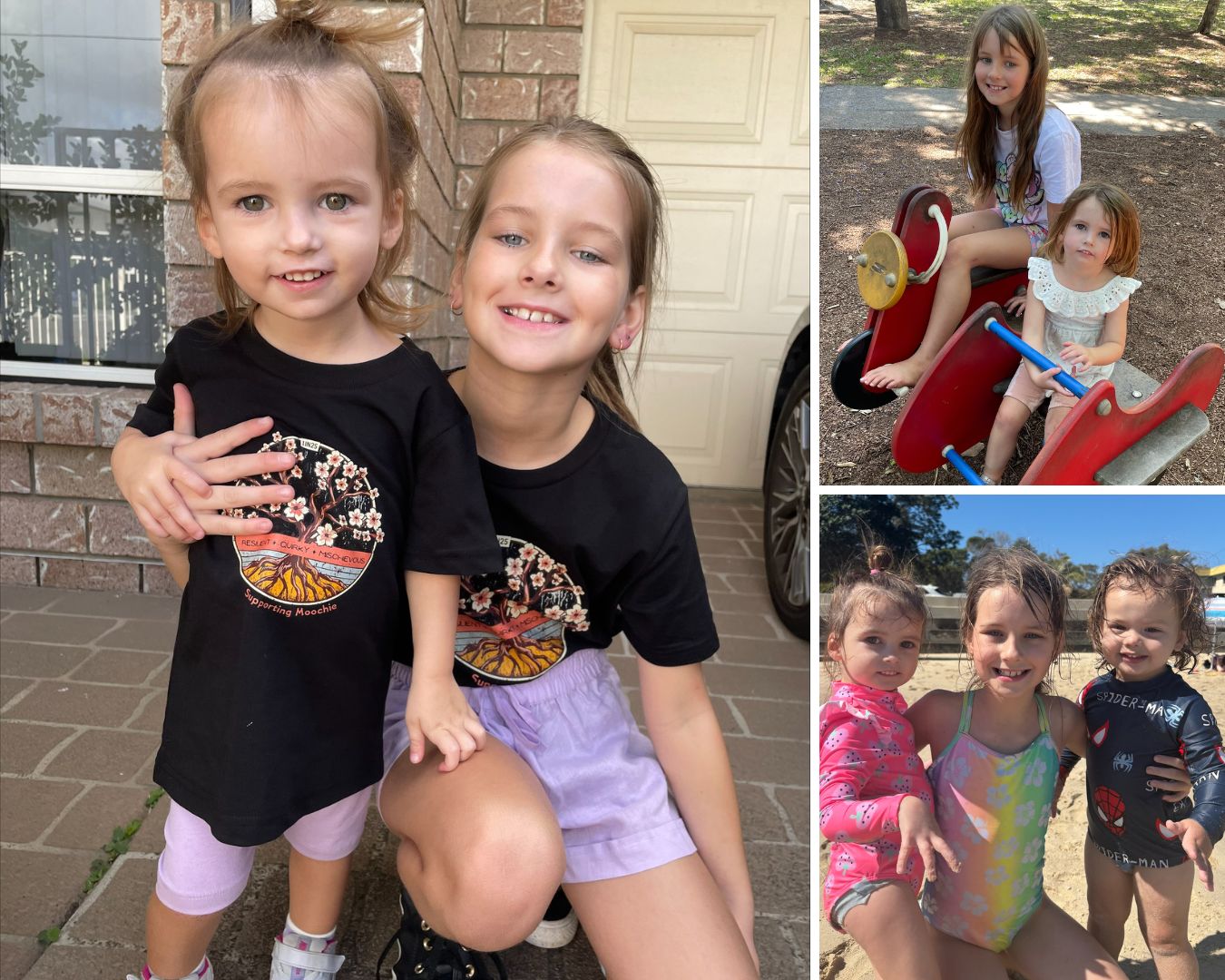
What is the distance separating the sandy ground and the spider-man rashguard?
0.04 ft

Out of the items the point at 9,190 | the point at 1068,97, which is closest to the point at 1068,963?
the point at 1068,97

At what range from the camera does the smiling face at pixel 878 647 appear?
1029 millimetres

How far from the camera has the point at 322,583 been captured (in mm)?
1143

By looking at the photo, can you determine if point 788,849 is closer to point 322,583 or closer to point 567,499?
point 567,499

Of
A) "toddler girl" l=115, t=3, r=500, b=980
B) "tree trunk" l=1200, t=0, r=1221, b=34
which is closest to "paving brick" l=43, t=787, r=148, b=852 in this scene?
"toddler girl" l=115, t=3, r=500, b=980

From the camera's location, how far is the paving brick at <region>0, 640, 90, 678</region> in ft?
7.41

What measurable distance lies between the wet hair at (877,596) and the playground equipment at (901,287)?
1.04ft

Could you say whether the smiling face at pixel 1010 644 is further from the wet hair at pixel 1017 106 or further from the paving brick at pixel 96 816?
the paving brick at pixel 96 816

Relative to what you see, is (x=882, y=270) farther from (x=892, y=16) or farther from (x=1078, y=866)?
(x=1078, y=866)

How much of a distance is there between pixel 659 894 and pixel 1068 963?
50cm

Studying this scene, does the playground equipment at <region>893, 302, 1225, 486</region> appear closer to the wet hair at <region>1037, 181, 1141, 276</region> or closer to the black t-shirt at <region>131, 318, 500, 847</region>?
the wet hair at <region>1037, 181, 1141, 276</region>

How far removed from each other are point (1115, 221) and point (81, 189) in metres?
2.79

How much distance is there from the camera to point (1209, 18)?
998mm

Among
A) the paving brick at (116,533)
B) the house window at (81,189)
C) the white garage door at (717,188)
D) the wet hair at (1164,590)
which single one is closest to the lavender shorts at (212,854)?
the wet hair at (1164,590)
